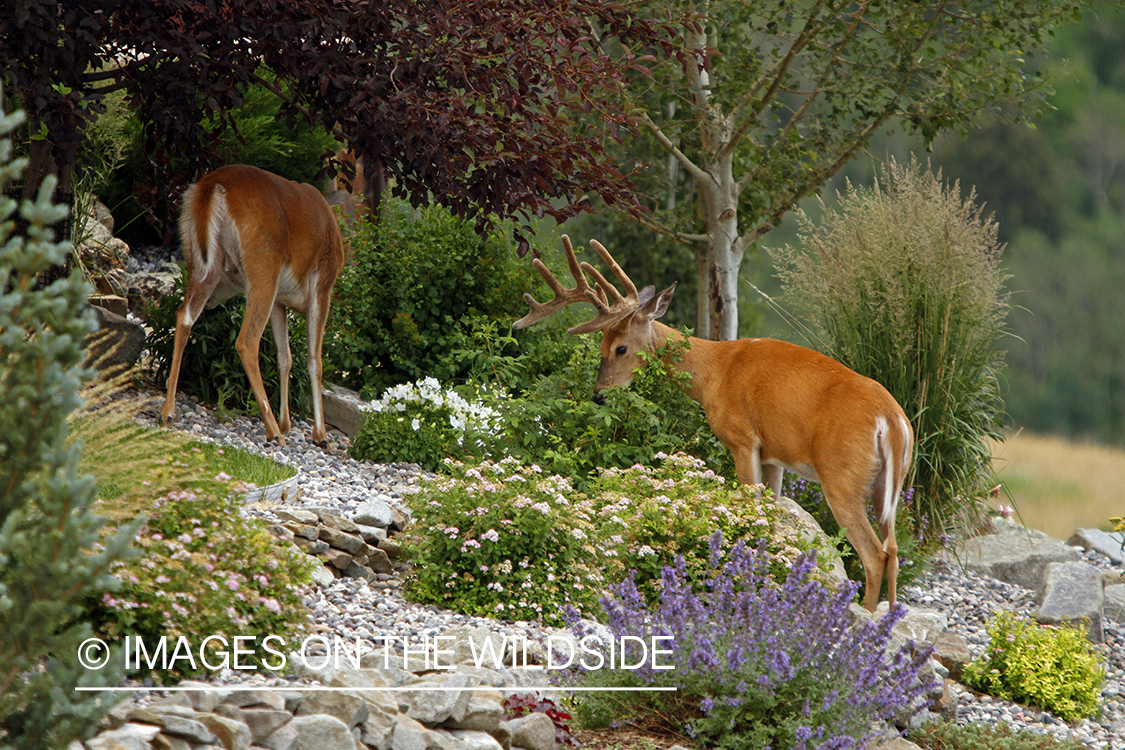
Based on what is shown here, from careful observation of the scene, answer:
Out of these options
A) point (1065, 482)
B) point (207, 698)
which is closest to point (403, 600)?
point (207, 698)

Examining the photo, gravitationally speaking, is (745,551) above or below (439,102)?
below

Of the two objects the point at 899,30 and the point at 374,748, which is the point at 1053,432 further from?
the point at 374,748

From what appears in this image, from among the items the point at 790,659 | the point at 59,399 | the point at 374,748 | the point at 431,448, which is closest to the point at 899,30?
the point at 431,448

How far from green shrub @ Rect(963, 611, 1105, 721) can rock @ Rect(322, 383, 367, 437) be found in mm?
4449

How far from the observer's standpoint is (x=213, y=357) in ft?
25.1

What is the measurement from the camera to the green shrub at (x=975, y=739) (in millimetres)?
4754

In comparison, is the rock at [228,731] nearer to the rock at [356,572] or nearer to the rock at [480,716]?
the rock at [480,716]

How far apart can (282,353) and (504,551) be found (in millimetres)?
2967

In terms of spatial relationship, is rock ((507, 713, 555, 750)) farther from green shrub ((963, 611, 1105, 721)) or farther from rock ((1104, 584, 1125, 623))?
rock ((1104, 584, 1125, 623))

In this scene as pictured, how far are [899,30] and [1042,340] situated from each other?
16.2m

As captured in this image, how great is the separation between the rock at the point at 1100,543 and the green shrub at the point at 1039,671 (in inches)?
153

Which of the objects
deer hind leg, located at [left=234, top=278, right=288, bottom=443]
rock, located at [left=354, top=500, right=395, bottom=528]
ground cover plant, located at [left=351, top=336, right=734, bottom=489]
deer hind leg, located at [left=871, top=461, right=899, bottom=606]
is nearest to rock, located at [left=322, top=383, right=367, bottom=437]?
ground cover plant, located at [left=351, top=336, right=734, bottom=489]

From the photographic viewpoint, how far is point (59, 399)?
7.59 feet

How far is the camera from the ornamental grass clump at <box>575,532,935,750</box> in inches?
147
